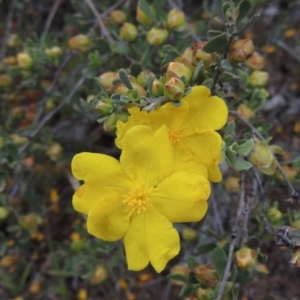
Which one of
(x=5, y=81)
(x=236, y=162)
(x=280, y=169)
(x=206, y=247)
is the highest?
(x=236, y=162)

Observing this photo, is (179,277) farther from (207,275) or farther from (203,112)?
(203,112)

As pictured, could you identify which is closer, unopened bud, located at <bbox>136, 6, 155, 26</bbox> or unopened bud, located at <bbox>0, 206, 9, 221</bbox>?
unopened bud, located at <bbox>136, 6, 155, 26</bbox>

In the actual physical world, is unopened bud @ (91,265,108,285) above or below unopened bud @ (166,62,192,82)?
below

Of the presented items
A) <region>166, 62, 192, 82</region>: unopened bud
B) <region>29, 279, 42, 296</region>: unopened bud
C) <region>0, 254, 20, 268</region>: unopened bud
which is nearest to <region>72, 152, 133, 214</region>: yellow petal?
<region>166, 62, 192, 82</region>: unopened bud

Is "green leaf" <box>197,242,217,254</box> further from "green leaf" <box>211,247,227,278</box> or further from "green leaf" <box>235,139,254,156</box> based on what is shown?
"green leaf" <box>235,139,254,156</box>

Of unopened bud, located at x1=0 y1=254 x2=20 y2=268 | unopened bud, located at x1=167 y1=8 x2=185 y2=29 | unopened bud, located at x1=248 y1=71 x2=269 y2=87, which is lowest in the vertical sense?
unopened bud, located at x1=0 y1=254 x2=20 y2=268

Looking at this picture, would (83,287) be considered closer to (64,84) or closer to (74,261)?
(74,261)

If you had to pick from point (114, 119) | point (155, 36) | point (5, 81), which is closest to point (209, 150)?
point (114, 119)

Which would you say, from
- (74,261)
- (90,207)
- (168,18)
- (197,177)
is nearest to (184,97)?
(197,177)
